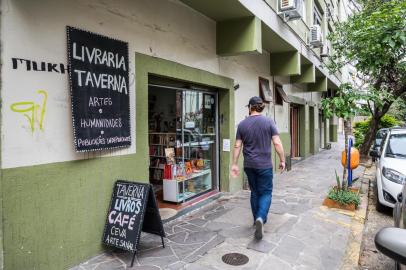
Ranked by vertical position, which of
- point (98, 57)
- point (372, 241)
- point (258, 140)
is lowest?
point (372, 241)

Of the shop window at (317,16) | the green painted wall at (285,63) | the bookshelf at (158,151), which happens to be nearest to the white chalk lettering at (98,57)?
the bookshelf at (158,151)

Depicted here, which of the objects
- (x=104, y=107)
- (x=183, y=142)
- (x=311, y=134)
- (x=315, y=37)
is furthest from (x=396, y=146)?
(x=311, y=134)

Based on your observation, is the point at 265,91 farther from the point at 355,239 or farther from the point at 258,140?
the point at 355,239

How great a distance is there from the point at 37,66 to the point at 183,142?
139 inches

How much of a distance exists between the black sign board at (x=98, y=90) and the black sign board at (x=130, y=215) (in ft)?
2.17

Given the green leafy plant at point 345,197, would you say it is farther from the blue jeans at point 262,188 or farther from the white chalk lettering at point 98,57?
the white chalk lettering at point 98,57

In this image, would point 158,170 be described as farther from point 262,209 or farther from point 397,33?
point 397,33

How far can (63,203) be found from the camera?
3545 millimetres

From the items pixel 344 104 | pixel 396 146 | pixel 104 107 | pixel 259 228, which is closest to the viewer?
pixel 104 107

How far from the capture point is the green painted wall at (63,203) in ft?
10.1

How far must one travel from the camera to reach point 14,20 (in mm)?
3062

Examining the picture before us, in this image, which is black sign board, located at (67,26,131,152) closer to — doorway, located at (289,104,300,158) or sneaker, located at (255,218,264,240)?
sneaker, located at (255,218,264,240)

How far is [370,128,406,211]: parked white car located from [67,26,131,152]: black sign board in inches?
187

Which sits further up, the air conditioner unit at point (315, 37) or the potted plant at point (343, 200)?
the air conditioner unit at point (315, 37)
